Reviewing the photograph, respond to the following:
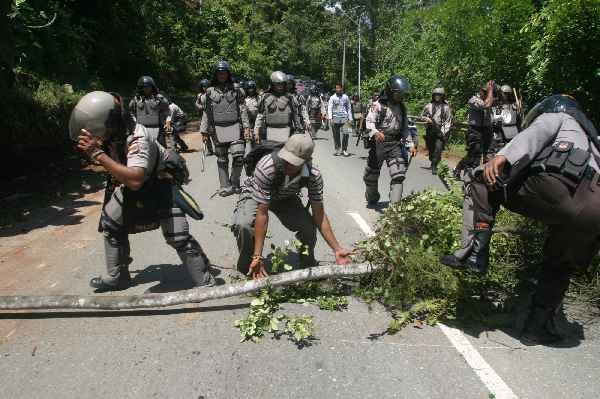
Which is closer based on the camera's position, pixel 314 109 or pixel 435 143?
pixel 435 143

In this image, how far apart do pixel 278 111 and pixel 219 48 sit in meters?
21.3

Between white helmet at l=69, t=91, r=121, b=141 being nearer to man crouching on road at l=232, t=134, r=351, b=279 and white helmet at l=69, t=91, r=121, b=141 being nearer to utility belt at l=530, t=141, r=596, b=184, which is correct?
man crouching on road at l=232, t=134, r=351, b=279

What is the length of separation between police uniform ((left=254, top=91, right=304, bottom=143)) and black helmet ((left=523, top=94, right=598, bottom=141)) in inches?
215

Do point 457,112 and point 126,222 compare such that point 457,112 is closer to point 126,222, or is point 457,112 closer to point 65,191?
point 65,191

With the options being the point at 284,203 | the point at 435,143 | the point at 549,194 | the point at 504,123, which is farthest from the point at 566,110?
the point at 435,143

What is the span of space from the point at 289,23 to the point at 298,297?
56026mm

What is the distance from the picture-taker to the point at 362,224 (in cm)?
670

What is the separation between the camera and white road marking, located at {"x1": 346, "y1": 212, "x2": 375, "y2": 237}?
627 centimetres

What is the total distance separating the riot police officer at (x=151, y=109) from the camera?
9.13 meters

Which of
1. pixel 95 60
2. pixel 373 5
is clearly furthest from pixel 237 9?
pixel 95 60

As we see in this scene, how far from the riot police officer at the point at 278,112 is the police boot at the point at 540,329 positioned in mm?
5685

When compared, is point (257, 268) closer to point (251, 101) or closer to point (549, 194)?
point (549, 194)

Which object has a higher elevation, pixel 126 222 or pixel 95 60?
pixel 95 60

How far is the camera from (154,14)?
77.2 feet
